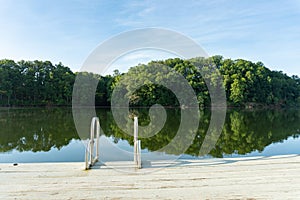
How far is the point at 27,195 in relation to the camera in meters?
2.09

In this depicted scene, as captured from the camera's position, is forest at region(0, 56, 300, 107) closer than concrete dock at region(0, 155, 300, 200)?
No

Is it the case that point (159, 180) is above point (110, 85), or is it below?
below

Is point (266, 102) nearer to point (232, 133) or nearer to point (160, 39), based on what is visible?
point (232, 133)

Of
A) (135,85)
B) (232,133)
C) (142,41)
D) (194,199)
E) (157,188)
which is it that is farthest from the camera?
(135,85)

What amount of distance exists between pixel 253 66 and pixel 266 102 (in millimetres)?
5318

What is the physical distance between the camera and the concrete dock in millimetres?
2104

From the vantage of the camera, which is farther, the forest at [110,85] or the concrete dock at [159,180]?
the forest at [110,85]

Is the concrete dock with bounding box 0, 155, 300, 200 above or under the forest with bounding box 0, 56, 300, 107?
under

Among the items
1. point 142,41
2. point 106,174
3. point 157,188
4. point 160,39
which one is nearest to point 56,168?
point 106,174

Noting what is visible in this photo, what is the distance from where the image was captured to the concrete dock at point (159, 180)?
6.90 feet

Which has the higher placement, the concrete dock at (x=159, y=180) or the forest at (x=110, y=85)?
the forest at (x=110, y=85)

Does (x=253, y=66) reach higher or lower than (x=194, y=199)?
higher

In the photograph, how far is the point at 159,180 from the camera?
2.43m

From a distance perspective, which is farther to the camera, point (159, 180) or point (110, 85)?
point (110, 85)
